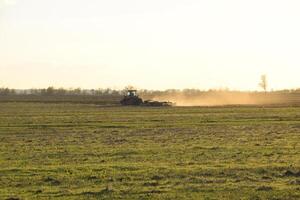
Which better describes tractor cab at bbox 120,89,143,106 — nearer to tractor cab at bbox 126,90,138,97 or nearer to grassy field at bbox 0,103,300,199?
tractor cab at bbox 126,90,138,97

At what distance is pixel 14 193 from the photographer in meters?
15.6

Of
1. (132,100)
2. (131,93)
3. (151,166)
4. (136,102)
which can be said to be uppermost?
(131,93)

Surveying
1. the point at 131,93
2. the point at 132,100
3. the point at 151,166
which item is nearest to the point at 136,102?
the point at 132,100

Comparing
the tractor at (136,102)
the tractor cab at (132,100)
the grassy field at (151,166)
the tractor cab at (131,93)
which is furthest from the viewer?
the tractor cab at (131,93)

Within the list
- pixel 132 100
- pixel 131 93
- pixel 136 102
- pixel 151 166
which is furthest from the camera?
pixel 131 93

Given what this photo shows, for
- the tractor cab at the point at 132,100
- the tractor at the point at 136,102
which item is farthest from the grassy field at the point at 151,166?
the tractor cab at the point at 132,100

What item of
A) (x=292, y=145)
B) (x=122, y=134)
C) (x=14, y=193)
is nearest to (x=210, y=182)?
(x=14, y=193)

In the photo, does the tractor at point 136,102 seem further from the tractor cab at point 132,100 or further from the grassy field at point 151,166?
the grassy field at point 151,166

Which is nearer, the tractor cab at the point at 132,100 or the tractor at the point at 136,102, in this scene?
the tractor at the point at 136,102

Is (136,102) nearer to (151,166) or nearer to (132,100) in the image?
(132,100)

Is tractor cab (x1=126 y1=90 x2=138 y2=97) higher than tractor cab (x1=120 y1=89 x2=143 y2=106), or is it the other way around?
tractor cab (x1=126 y1=90 x2=138 y2=97)

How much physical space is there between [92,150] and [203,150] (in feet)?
16.1

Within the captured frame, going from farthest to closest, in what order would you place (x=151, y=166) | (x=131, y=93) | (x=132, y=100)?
(x=131, y=93) → (x=132, y=100) → (x=151, y=166)

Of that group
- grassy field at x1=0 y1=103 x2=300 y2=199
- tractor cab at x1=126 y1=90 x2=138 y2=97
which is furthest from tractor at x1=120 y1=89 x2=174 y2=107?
grassy field at x1=0 y1=103 x2=300 y2=199
